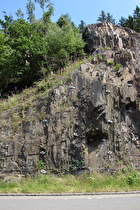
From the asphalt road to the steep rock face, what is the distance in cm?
252

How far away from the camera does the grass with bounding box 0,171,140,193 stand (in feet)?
25.4

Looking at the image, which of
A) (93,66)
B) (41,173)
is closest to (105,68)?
(93,66)

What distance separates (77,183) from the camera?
332 inches

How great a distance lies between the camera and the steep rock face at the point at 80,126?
9633 mm

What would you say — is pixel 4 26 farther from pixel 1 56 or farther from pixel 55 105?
pixel 55 105

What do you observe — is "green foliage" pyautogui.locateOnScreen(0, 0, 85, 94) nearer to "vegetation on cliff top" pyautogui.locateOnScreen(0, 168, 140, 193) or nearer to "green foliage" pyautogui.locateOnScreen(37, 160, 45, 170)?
"green foliage" pyautogui.locateOnScreen(37, 160, 45, 170)

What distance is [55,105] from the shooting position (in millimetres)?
10977

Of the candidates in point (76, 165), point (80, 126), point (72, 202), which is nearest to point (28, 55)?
point (80, 126)

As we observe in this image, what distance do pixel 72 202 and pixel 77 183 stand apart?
2180mm

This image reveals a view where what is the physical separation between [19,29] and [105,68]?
9.35m

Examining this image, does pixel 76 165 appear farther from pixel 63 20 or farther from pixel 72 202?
pixel 63 20

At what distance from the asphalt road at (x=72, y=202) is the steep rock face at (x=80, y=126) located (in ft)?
8.26

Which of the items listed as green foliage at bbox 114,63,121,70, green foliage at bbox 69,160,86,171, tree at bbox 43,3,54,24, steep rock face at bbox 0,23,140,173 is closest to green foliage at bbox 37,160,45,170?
steep rock face at bbox 0,23,140,173

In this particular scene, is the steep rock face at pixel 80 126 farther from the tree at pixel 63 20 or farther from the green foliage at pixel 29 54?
the tree at pixel 63 20
